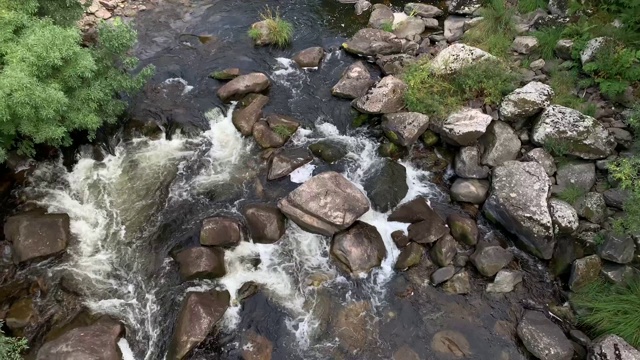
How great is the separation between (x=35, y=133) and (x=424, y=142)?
34.3 feet

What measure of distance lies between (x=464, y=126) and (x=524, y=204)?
2.82 m

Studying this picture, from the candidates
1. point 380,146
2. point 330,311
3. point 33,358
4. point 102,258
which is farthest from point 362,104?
point 33,358

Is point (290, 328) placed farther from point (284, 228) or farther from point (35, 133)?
point (35, 133)

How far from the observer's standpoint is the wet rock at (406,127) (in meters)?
12.6

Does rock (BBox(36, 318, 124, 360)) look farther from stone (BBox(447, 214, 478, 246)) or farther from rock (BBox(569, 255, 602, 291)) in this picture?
rock (BBox(569, 255, 602, 291))

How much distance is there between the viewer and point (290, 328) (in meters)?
9.67

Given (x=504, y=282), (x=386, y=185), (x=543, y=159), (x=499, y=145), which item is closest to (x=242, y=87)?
(x=386, y=185)

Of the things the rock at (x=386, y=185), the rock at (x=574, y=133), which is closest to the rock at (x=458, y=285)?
the rock at (x=386, y=185)

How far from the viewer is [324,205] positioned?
36.1 feet

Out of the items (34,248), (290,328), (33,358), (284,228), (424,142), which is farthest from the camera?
(424,142)

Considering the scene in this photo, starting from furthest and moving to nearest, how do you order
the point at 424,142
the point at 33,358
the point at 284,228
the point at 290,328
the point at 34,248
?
1. the point at 424,142
2. the point at 284,228
3. the point at 34,248
4. the point at 290,328
5. the point at 33,358

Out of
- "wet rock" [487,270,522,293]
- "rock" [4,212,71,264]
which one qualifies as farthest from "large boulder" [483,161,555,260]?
"rock" [4,212,71,264]

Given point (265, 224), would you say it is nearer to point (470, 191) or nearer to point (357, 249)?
point (357, 249)

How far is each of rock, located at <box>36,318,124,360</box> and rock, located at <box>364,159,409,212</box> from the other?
23.2 feet
